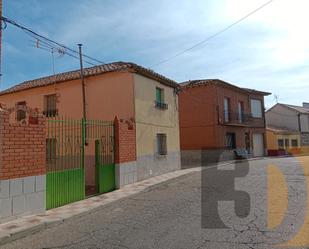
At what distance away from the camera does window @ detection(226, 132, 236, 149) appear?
1148 inches

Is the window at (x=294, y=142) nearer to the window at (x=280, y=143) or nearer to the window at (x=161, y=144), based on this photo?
the window at (x=280, y=143)

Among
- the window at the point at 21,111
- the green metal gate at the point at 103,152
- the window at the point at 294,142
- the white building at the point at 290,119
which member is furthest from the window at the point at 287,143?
the window at the point at 21,111

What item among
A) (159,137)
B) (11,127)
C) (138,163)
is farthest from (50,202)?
(159,137)

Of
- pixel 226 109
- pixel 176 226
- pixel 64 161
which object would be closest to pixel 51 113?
pixel 64 161

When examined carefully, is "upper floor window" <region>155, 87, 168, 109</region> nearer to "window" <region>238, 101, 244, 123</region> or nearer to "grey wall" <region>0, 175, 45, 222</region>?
"grey wall" <region>0, 175, 45, 222</region>

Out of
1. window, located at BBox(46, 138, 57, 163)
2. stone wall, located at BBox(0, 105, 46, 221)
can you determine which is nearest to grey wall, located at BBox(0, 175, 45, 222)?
stone wall, located at BBox(0, 105, 46, 221)

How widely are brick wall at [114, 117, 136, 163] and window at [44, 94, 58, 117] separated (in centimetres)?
515

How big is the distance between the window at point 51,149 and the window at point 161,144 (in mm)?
8075

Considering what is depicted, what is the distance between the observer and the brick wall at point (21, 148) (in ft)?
23.9

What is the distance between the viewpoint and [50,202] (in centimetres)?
877

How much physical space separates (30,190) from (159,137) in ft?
32.6

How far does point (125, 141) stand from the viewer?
43.1 feet

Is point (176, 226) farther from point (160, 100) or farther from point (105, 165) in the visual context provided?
point (160, 100)

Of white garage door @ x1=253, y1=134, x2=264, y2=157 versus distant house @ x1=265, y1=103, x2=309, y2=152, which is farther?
distant house @ x1=265, y1=103, x2=309, y2=152
